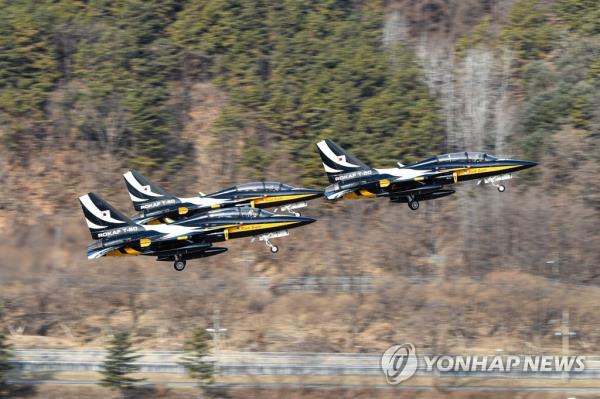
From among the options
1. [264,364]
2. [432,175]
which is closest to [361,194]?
[432,175]

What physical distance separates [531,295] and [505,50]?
83.7 ft

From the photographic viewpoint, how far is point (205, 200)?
67.6m

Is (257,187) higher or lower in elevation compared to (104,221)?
higher

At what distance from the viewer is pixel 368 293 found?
7975 cm

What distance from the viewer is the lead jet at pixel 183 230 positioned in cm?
6291

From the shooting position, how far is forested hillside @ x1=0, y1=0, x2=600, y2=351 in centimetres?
7856

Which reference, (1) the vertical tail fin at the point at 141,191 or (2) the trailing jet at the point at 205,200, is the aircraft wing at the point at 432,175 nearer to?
(2) the trailing jet at the point at 205,200

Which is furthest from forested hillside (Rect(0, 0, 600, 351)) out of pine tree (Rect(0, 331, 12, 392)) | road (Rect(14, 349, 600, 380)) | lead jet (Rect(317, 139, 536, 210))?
lead jet (Rect(317, 139, 536, 210))

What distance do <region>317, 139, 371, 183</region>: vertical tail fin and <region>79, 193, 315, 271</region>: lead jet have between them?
516 cm

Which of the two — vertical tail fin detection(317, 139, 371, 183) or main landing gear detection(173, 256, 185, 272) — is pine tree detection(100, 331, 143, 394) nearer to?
main landing gear detection(173, 256, 185, 272)

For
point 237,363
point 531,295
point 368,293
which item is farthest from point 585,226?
point 237,363
